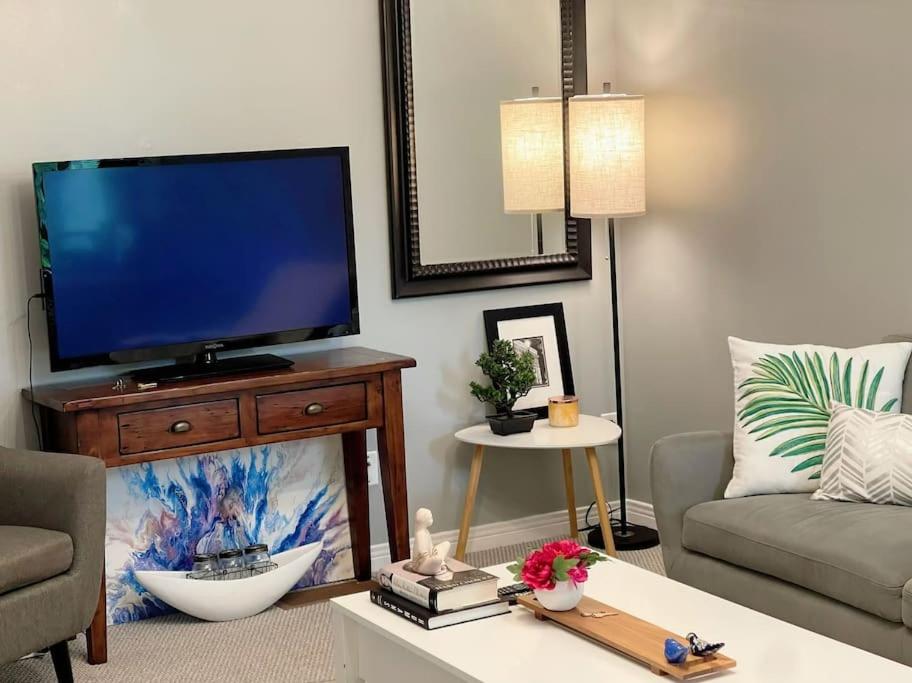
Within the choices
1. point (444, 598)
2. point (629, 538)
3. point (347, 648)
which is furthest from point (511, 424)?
point (444, 598)

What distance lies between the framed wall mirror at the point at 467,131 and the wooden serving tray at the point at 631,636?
6.36 feet

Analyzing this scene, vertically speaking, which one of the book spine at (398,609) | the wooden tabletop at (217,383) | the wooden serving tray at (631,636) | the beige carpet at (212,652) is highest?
the wooden tabletop at (217,383)

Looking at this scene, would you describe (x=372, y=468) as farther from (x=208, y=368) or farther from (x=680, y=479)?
(x=680, y=479)

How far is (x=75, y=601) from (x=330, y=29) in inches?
77.9

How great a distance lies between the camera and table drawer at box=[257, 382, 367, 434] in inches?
145

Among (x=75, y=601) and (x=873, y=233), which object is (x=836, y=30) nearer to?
(x=873, y=233)

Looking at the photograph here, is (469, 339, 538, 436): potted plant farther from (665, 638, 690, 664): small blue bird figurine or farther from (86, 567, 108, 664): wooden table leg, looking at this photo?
(665, 638, 690, 664): small blue bird figurine

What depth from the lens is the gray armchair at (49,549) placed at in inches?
118

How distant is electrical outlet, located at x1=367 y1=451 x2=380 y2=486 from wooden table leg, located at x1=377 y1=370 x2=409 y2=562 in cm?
20

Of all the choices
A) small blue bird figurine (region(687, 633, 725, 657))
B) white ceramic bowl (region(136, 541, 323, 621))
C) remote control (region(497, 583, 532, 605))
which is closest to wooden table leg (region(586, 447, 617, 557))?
white ceramic bowl (region(136, 541, 323, 621))

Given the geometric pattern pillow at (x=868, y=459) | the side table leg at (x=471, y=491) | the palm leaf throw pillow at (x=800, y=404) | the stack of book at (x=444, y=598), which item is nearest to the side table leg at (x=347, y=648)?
the stack of book at (x=444, y=598)

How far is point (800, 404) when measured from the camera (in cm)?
330

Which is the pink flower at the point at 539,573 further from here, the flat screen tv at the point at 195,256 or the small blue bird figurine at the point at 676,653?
the flat screen tv at the point at 195,256

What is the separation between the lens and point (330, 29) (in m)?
4.09
